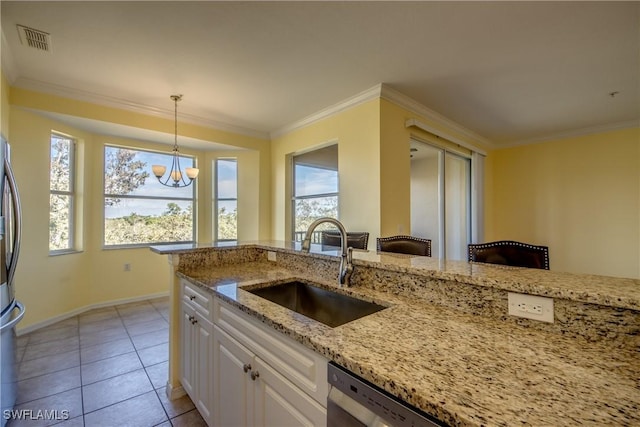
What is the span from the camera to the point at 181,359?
189cm

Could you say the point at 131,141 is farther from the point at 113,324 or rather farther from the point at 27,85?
the point at 113,324

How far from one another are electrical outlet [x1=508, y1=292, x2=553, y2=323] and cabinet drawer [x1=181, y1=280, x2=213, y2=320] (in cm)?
143

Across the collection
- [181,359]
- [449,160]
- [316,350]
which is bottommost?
[181,359]

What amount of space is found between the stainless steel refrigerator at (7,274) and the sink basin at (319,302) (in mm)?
1469

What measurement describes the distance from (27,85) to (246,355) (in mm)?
3792

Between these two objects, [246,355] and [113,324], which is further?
[113,324]

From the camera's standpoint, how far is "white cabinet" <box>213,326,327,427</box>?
3.04ft

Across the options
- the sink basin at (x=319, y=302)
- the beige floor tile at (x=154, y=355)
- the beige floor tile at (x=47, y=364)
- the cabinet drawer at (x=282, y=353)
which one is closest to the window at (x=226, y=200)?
the beige floor tile at (x=154, y=355)

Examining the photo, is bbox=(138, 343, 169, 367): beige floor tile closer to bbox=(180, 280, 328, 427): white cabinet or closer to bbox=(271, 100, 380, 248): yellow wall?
bbox=(180, 280, 328, 427): white cabinet

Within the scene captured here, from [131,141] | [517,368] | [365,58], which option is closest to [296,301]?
[517,368]

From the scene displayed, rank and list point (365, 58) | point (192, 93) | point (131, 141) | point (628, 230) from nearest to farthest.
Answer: point (365, 58) → point (192, 93) → point (628, 230) → point (131, 141)

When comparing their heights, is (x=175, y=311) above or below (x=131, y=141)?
below

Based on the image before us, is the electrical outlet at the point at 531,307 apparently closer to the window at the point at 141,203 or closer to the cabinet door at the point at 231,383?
the cabinet door at the point at 231,383

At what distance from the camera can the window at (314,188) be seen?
3.84 meters
